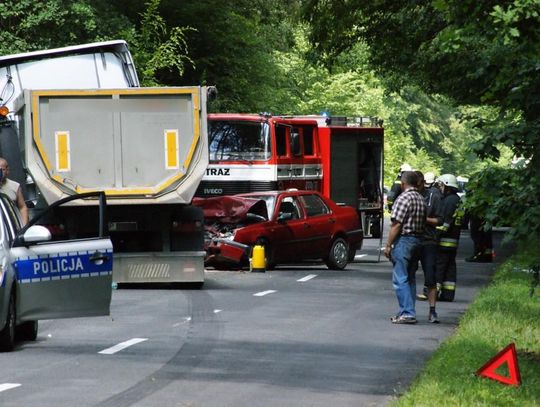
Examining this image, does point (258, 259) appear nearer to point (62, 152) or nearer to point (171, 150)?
point (171, 150)

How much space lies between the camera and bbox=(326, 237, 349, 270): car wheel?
2752cm

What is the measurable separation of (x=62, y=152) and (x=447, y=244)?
5.67 meters

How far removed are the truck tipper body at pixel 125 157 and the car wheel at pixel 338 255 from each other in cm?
621

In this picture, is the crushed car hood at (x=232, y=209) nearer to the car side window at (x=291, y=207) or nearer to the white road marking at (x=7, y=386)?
the car side window at (x=291, y=207)

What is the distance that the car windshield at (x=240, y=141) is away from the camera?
3114cm

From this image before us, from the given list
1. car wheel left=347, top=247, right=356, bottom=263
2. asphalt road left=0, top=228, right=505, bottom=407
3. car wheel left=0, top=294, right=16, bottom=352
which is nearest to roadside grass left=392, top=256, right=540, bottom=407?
asphalt road left=0, top=228, right=505, bottom=407

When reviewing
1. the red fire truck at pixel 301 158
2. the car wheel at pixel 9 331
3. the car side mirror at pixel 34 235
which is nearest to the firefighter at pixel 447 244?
the car side mirror at pixel 34 235

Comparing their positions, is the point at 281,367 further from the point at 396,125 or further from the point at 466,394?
the point at 396,125

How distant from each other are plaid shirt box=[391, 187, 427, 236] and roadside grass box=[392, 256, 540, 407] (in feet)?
3.91

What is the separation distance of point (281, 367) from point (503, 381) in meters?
2.14

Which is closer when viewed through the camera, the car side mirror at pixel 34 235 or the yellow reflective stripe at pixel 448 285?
the car side mirror at pixel 34 235

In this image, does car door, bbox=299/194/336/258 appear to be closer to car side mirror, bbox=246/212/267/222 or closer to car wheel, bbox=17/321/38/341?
car side mirror, bbox=246/212/267/222

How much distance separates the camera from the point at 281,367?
40.2 ft

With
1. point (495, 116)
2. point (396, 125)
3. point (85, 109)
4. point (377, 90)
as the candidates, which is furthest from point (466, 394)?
point (396, 125)
